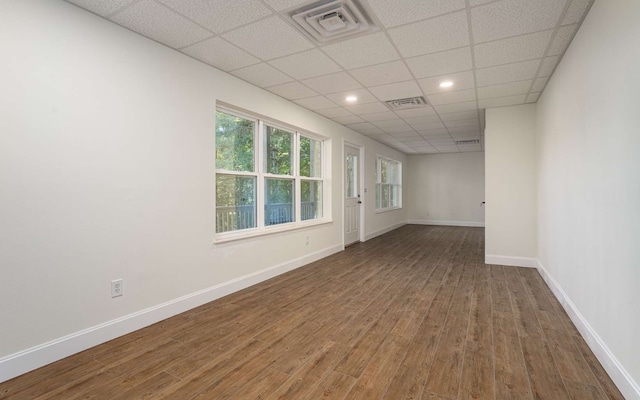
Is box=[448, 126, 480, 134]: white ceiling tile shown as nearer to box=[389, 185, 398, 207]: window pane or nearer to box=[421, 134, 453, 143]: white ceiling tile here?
box=[421, 134, 453, 143]: white ceiling tile

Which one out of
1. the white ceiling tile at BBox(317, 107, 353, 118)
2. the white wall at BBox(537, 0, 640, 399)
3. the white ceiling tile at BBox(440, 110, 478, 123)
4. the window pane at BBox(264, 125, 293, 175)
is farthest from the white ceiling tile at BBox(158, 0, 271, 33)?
the white ceiling tile at BBox(440, 110, 478, 123)

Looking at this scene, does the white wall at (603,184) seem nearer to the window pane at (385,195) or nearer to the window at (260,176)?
the window at (260,176)

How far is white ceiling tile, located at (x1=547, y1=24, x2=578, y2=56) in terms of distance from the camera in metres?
2.45

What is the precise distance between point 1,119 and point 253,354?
7.07 feet

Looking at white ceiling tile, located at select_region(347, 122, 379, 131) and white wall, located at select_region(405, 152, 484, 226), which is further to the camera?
white wall, located at select_region(405, 152, 484, 226)

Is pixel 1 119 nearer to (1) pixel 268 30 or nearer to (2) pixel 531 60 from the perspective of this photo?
(1) pixel 268 30

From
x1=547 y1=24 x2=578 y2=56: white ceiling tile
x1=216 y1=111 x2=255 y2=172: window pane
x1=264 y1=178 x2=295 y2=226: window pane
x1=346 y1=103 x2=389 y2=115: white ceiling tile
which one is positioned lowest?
x1=264 y1=178 x2=295 y2=226: window pane

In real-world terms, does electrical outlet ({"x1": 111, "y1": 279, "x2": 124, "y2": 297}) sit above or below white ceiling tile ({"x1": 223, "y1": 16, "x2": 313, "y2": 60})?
below

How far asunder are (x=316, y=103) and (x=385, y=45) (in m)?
1.90

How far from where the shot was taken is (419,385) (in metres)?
1.80

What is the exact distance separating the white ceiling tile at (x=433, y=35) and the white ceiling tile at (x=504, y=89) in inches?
54.5

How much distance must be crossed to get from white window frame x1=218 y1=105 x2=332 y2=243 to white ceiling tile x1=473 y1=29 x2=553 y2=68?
2.54 meters

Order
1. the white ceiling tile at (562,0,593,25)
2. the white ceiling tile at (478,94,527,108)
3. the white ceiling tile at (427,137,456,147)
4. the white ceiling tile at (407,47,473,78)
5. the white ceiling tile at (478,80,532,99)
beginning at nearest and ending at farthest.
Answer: the white ceiling tile at (562,0,593,25) < the white ceiling tile at (407,47,473,78) < the white ceiling tile at (478,80,532,99) < the white ceiling tile at (478,94,527,108) < the white ceiling tile at (427,137,456,147)

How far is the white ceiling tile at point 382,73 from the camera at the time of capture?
3.21 meters
